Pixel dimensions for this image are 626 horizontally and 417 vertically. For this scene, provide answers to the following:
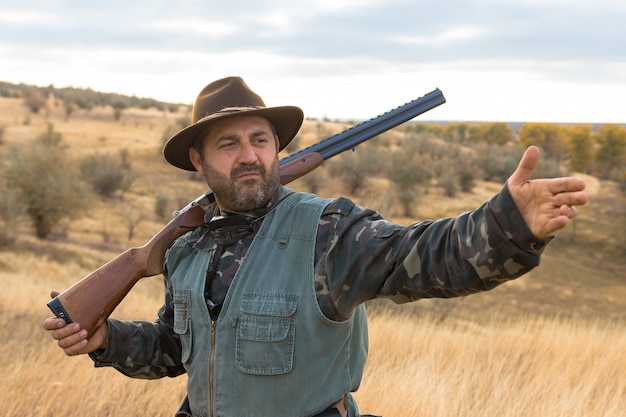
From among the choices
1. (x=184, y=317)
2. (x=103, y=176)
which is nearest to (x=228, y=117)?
(x=184, y=317)

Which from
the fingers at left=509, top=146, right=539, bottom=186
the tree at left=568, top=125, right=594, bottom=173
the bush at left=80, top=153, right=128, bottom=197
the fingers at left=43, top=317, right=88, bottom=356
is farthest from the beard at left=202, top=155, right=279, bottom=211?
the tree at left=568, top=125, right=594, bottom=173

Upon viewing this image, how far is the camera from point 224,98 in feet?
9.68

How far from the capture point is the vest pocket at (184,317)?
9.11 ft

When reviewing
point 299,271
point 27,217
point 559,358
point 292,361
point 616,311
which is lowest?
point 616,311

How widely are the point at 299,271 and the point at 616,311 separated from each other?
951 inches

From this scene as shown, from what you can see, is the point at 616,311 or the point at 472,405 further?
the point at 616,311

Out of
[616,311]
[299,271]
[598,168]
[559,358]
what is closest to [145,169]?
[616,311]

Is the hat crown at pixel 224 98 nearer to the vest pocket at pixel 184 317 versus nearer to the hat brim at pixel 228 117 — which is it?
the hat brim at pixel 228 117

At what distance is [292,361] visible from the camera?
2.47 m

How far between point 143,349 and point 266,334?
914 mm

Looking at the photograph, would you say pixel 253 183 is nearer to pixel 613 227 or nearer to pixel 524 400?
pixel 524 400

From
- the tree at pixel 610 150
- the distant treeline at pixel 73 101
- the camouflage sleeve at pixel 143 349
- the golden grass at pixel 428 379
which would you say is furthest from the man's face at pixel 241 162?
the tree at pixel 610 150

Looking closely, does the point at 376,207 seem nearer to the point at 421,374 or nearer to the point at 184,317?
the point at 421,374

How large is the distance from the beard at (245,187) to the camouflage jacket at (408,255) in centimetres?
15
